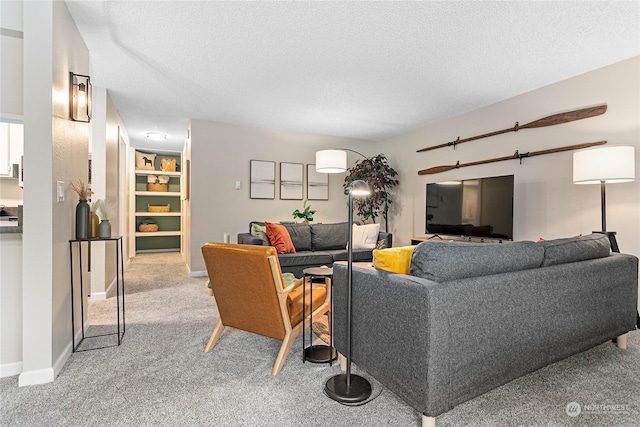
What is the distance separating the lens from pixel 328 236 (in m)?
4.61

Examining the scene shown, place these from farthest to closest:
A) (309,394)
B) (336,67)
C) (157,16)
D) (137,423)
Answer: (336,67)
(157,16)
(309,394)
(137,423)

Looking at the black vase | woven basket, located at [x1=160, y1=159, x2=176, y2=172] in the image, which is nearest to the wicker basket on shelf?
woven basket, located at [x1=160, y1=159, x2=176, y2=172]

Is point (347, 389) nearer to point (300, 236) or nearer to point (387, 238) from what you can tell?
point (300, 236)

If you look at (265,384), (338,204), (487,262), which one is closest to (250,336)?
(265,384)

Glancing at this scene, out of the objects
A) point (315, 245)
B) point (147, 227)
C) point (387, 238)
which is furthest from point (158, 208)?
point (387, 238)

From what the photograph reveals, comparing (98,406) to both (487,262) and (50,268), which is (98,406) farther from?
(487,262)

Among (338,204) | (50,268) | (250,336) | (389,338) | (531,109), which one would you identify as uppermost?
(531,109)

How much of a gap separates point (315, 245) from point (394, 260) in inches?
111

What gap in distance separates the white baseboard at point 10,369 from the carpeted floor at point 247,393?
5cm

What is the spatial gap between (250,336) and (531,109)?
3841 millimetres

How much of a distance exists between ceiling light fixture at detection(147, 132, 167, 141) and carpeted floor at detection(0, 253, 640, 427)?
4.47 meters

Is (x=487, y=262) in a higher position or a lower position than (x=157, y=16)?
lower

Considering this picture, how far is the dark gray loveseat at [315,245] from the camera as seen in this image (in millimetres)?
3973

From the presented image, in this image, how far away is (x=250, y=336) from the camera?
2.69 meters
